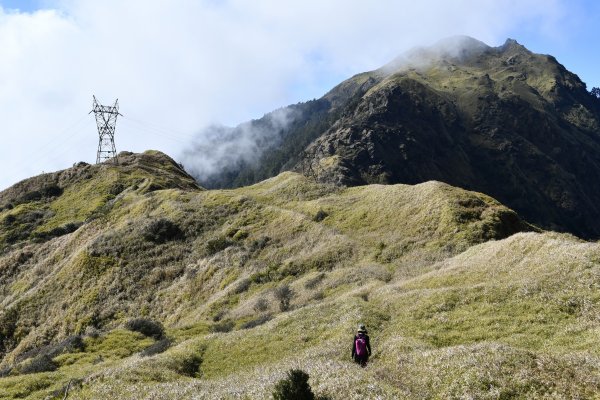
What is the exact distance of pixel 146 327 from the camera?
4891 cm

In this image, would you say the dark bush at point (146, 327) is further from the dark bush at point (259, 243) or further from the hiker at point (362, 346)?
the hiker at point (362, 346)

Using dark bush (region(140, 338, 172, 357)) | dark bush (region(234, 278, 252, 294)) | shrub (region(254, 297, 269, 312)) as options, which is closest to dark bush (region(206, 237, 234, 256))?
dark bush (region(234, 278, 252, 294))

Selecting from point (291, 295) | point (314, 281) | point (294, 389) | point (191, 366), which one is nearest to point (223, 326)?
point (291, 295)

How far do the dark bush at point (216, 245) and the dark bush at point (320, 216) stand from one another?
514 inches

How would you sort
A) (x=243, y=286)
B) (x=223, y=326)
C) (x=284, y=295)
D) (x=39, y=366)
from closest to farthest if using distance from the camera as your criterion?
(x=39, y=366), (x=223, y=326), (x=284, y=295), (x=243, y=286)

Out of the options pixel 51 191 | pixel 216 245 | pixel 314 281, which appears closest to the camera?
pixel 314 281

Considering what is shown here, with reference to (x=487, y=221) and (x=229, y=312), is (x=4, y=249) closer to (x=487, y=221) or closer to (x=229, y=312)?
(x=229, y=312)

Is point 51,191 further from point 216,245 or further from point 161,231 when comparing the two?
point 216,245

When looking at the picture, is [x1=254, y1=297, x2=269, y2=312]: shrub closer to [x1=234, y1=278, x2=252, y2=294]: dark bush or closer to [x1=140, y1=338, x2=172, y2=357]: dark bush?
[x1=234, y1=278, x2=252, y2=294]: dark bush

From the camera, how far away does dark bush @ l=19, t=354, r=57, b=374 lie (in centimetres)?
3822

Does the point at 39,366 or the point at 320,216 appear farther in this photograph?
the point at 320,216

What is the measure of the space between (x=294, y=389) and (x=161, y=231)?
65718 mm

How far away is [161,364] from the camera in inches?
1235

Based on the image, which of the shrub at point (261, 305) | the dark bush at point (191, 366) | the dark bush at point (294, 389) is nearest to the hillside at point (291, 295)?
the dark bush at point (191, 366)
